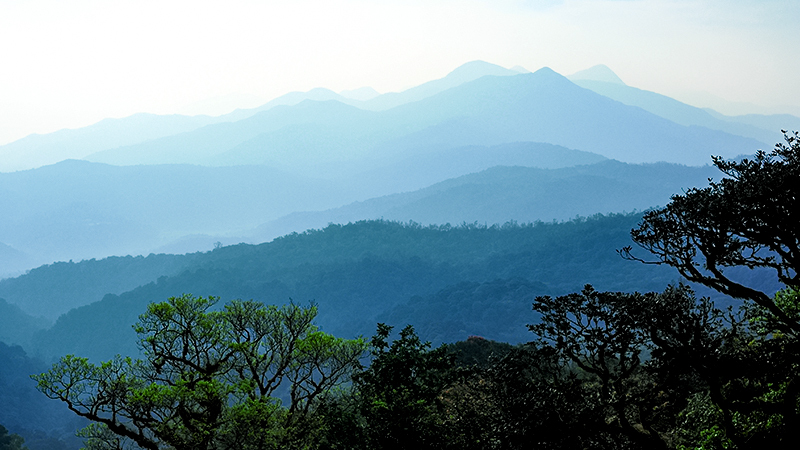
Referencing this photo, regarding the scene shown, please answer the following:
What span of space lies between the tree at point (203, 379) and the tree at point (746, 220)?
14.8m

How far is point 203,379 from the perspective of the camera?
73.7ft

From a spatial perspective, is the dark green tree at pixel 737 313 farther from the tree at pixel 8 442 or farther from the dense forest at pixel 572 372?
the tree at pixel 8 442

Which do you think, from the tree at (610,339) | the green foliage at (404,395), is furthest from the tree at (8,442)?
the tree at (610,339)

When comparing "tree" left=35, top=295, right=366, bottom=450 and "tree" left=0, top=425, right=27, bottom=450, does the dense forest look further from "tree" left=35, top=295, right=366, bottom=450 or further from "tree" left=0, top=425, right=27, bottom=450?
"tree" left=0, top=425, right=27, bottom=450

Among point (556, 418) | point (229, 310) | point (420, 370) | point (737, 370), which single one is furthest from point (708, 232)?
point (229, 310)

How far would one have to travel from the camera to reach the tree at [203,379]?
2070 centimetres

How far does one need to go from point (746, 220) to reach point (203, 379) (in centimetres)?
1870

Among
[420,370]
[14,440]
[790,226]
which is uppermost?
[790,226]

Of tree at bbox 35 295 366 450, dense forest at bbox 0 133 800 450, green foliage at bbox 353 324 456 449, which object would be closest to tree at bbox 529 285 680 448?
dense forest at bbox 0 133 800 450

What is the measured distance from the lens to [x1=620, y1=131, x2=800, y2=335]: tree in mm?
13734

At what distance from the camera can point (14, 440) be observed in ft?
246

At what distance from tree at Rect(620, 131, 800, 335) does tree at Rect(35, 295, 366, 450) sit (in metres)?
14.8

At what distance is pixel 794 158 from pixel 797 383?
5.21 metres

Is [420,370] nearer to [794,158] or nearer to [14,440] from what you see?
[794,158]
